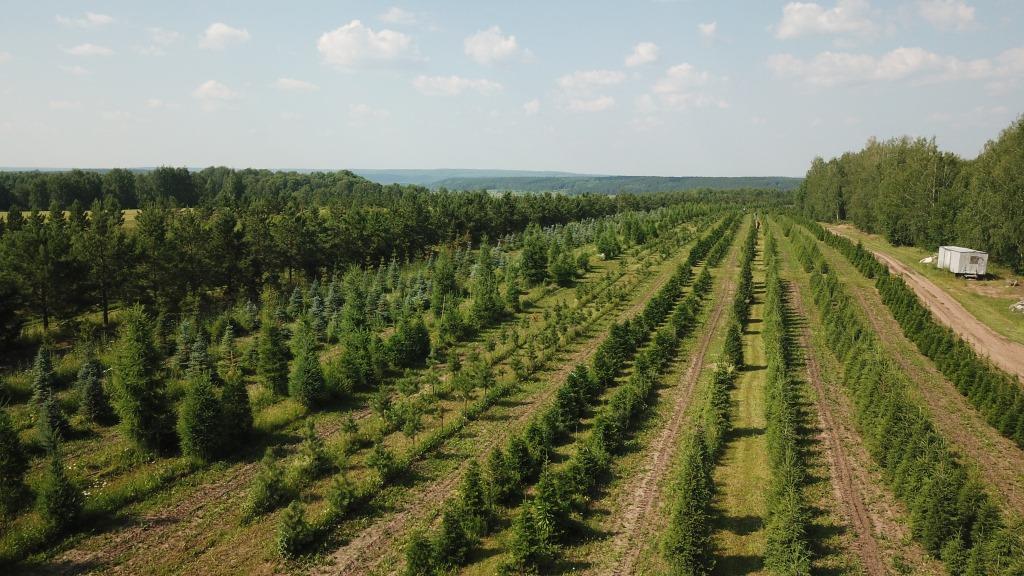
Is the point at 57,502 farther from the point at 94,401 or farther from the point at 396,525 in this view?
the point at 396,525

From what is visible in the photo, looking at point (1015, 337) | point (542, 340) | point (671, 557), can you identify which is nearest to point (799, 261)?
point (1015, 337)

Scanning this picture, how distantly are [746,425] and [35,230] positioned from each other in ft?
161

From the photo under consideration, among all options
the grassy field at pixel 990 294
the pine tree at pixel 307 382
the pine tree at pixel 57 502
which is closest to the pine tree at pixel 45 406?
the pine tree at pixel 57 502

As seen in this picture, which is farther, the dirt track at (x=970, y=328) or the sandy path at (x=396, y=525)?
the dirt track at (x=970, y=328)

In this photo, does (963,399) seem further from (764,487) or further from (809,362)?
(764,487)

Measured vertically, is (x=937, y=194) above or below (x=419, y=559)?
above

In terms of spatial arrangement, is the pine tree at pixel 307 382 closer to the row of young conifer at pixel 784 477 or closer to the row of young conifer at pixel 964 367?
the row of young conifer at pixel 784 477

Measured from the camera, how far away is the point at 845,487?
1945 centimetres

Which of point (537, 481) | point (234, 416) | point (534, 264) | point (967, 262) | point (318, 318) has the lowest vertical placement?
point (537, 481)

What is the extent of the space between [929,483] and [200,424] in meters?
24.9

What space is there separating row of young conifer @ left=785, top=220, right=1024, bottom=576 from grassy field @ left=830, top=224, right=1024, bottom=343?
19.9 m

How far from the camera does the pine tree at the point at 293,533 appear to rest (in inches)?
610

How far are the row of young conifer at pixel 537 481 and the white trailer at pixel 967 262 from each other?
1613 inches

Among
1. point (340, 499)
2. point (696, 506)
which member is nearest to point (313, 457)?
point (340, 499)
